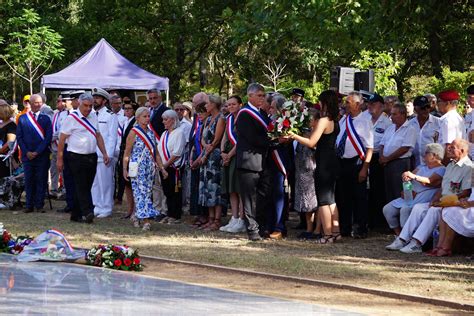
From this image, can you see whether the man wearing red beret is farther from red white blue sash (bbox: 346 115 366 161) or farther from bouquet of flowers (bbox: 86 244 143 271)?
bouquet of flowers (bbox: 86 244 143 271)

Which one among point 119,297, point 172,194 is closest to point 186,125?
point 172,194

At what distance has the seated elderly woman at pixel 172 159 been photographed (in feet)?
52.5

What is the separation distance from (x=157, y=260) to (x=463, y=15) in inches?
316

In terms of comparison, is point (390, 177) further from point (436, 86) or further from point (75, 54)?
point (75, 54)

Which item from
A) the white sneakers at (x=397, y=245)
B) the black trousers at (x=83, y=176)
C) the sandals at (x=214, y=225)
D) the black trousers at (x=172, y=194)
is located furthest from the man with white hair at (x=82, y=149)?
the white sneakers at (x=397, y=245)

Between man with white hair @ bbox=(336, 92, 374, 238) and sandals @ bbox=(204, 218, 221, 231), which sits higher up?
man with white hair @ bbox=(336, 92, 374, 238)

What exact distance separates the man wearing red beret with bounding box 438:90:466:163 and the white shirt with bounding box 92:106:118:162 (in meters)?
6.46

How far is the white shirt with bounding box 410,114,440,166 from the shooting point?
1398 cm

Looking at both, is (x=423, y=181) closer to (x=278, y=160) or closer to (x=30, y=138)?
(x=278, y=160)

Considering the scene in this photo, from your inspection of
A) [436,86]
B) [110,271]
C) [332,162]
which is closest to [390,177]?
[332,162]

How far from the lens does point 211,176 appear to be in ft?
50.4

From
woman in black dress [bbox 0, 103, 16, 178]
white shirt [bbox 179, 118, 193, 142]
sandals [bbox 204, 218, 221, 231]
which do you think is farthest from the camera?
woman in black dress [bbox 0, 103, 16, 178]

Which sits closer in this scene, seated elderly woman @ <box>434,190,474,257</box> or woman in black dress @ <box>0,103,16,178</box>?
seated elderly woman @ <box>434,190,474,257</box>

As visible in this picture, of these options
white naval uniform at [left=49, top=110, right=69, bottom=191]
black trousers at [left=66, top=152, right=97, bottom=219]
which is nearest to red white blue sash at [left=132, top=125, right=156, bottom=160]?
black trousers at [left=66, top=152, right=97, bottom=219]
